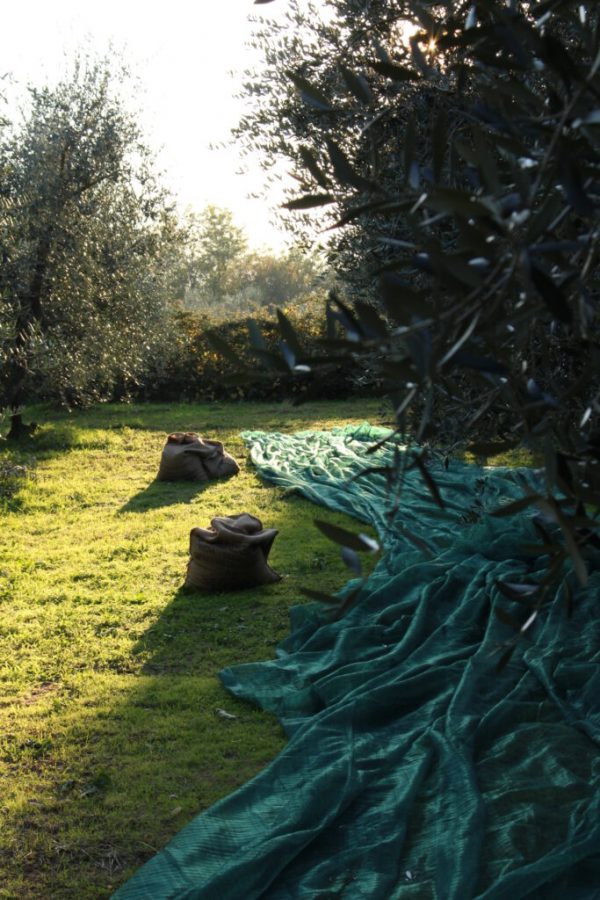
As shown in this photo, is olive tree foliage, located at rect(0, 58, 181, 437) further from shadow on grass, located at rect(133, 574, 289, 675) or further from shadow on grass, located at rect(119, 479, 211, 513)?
shadow on grass, located at rect(133, 574, 289, 675)

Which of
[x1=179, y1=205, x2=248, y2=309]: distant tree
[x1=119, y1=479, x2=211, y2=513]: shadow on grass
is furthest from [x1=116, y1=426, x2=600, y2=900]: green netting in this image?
[x1=179, y1=205, x2=248, y2=309]: distant tree

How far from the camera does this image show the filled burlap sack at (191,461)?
11.2 m

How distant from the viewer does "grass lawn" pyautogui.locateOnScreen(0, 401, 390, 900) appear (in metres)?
3.99

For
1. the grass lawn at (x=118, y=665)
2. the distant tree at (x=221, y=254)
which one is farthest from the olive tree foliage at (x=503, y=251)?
the distant tree at (x=221, y=254)

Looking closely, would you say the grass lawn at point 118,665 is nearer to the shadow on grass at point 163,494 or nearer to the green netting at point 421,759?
the shadow on grass at point 163,494

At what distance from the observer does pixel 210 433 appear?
1501cm

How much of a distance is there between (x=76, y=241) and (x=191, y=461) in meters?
3.67

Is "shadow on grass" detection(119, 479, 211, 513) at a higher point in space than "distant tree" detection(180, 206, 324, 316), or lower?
lower

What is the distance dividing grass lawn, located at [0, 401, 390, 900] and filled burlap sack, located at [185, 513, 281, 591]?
0.46ft

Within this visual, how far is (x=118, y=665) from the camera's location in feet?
19.1

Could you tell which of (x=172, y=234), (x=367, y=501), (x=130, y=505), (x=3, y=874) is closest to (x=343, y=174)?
(x=3, y=874)

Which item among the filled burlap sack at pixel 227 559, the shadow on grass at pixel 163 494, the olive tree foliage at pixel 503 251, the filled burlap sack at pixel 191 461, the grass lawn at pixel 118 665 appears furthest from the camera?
the filled burlap sack at pixel 191 461

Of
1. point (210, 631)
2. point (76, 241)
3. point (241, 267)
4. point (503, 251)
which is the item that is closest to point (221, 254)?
point (241, 267)

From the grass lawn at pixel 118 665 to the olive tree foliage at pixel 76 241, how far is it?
2002 mm
